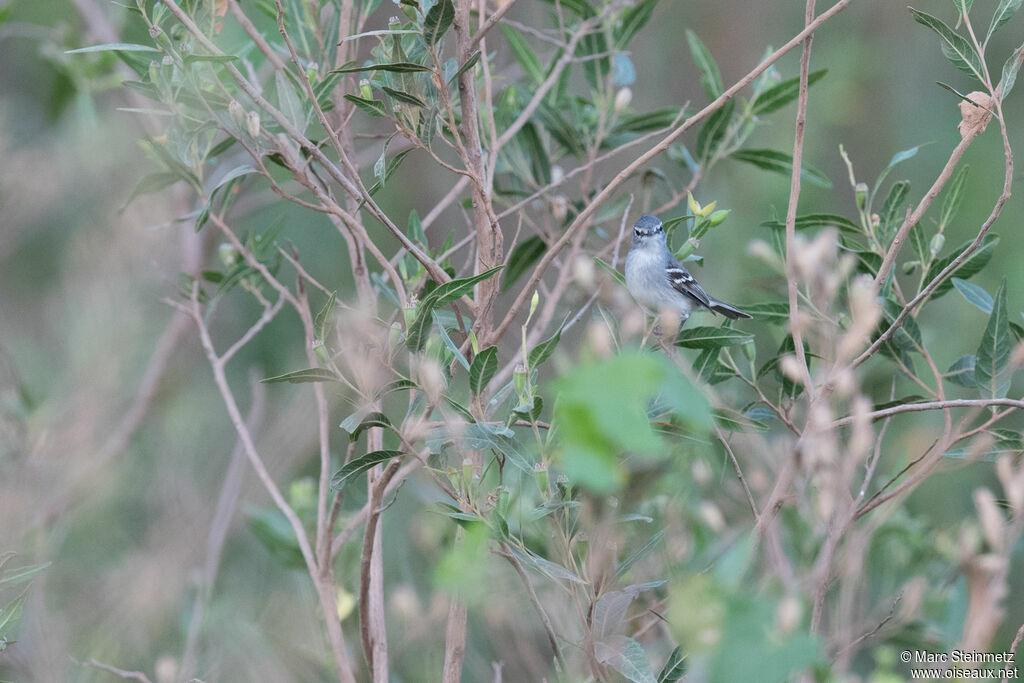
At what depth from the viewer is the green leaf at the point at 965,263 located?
198 centimetres

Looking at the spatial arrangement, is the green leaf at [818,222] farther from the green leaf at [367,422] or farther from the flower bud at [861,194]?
the green leaf at [367,422]

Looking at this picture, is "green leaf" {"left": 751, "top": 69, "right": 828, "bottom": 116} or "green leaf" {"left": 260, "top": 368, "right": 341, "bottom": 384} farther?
"green leaf" {"left": 751, "top": 69, "right": 828, "bottom": 116}

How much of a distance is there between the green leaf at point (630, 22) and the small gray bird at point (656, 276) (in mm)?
702

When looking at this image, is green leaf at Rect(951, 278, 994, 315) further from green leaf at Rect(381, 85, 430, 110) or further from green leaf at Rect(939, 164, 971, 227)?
green leaf at Rect(381, 85, 430, 110)

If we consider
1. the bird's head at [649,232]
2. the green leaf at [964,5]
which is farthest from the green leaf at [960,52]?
the bird's head at [649,232]

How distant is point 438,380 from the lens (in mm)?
1481

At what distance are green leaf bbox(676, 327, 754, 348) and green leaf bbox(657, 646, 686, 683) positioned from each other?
0.58 metres

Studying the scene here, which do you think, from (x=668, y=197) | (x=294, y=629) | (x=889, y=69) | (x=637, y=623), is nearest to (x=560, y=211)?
(x=668, y=197)

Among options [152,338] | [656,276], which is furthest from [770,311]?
[152,338]

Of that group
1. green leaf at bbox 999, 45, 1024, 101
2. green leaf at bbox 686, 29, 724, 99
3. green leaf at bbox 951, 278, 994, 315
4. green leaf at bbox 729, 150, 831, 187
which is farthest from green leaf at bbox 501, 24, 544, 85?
green leaf at bbox 999, 45, 1024, 101

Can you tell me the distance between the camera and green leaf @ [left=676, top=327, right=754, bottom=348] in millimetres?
1891

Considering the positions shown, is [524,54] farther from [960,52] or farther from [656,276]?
[960,52]

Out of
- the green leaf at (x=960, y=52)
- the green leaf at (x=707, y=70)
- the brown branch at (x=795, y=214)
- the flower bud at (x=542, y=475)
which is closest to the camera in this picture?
the brown branch at (x=795, y=214)

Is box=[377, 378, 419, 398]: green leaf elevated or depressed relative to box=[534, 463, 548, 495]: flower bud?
elevated
